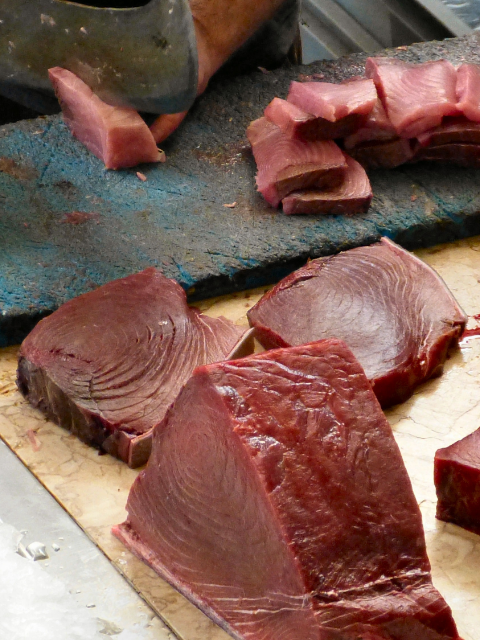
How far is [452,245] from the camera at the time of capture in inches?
144

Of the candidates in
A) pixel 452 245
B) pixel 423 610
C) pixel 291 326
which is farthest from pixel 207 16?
pixel 423 610

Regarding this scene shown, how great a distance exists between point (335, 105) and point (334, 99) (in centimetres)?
6

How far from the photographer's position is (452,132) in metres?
3.83

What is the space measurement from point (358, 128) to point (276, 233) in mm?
674

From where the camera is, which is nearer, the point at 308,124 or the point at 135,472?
the point at 135,472

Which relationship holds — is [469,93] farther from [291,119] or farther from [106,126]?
[106,126]

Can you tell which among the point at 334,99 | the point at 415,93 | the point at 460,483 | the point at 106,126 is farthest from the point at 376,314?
the point at 106,126

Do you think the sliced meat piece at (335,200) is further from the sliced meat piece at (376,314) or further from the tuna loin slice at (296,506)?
the tuna loin slice at (296,506)

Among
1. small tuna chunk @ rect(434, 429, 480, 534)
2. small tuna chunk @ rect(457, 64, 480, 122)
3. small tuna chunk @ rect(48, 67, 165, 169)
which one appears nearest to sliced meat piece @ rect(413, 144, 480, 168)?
small tuna chunk @ rect(457, 64, 480, 122)

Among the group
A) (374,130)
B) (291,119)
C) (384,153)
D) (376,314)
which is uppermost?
(291,119)

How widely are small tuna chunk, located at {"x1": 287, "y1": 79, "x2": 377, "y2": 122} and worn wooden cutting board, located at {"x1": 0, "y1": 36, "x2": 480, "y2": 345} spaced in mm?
378

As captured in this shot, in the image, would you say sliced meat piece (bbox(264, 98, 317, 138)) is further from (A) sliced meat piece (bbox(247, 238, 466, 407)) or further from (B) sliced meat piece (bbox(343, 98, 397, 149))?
(A) sliced meat piece (bbox(247, 238, 466, 407))

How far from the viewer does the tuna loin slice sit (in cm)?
182

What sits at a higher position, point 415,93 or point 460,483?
point 415,93
